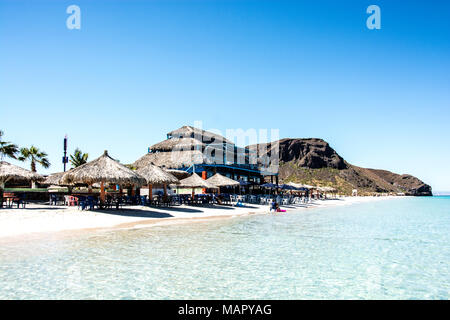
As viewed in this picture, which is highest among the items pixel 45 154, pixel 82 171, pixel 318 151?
pixel 318 151

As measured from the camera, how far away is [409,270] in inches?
274

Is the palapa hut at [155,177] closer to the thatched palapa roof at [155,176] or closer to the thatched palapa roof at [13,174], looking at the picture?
the thatched palapa roof at [155,176]

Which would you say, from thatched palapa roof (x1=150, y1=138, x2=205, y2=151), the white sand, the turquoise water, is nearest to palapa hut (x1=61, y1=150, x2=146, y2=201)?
the white sand

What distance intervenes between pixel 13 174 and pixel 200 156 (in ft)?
53.6

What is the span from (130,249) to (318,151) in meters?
117

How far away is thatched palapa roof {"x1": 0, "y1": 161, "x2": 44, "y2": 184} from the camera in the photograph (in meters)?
16.7

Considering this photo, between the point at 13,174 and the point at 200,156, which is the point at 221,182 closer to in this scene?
the point at 200,156

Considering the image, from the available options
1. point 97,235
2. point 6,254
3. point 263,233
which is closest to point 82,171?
point 97,235

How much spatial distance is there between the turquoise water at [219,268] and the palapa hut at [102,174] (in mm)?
5153

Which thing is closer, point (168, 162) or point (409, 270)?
point (409, 270)

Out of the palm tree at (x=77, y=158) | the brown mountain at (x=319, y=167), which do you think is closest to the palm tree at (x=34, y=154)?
the palm tree at (x=77, y=158)

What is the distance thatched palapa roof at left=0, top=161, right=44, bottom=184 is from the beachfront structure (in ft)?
47.1

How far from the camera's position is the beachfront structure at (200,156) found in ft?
100
